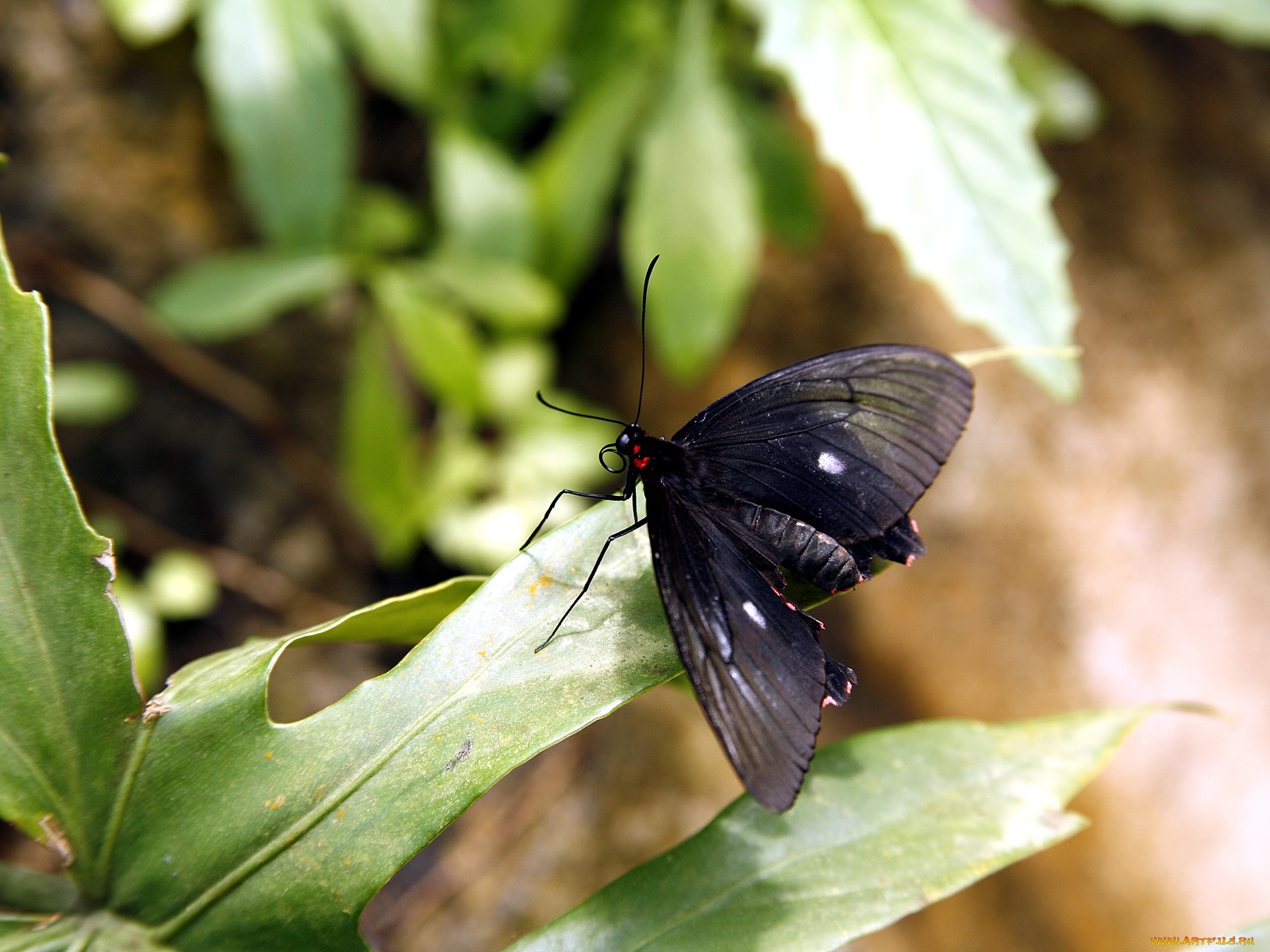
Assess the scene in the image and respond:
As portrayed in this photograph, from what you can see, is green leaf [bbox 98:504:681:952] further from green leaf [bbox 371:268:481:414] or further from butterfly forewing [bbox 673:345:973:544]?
green leaf [bbox 371:268:481:414]

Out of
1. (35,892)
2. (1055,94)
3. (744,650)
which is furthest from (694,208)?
(35,892)

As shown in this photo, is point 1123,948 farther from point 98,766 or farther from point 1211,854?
point 98,766

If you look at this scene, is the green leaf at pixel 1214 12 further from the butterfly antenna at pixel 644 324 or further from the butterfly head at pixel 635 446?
the butterfly head at pixel 635 446

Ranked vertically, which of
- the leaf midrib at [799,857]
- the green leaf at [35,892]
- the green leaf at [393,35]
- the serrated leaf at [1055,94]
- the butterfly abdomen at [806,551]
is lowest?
the green leaf at [35,892]

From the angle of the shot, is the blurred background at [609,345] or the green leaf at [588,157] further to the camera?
the green leaf at [588,157]

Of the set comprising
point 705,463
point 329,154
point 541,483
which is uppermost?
point 329,154

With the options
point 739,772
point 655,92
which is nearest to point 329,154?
point 655,92

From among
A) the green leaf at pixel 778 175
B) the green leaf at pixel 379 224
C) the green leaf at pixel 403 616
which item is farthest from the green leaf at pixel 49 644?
the green leaf at pixel 778 175
